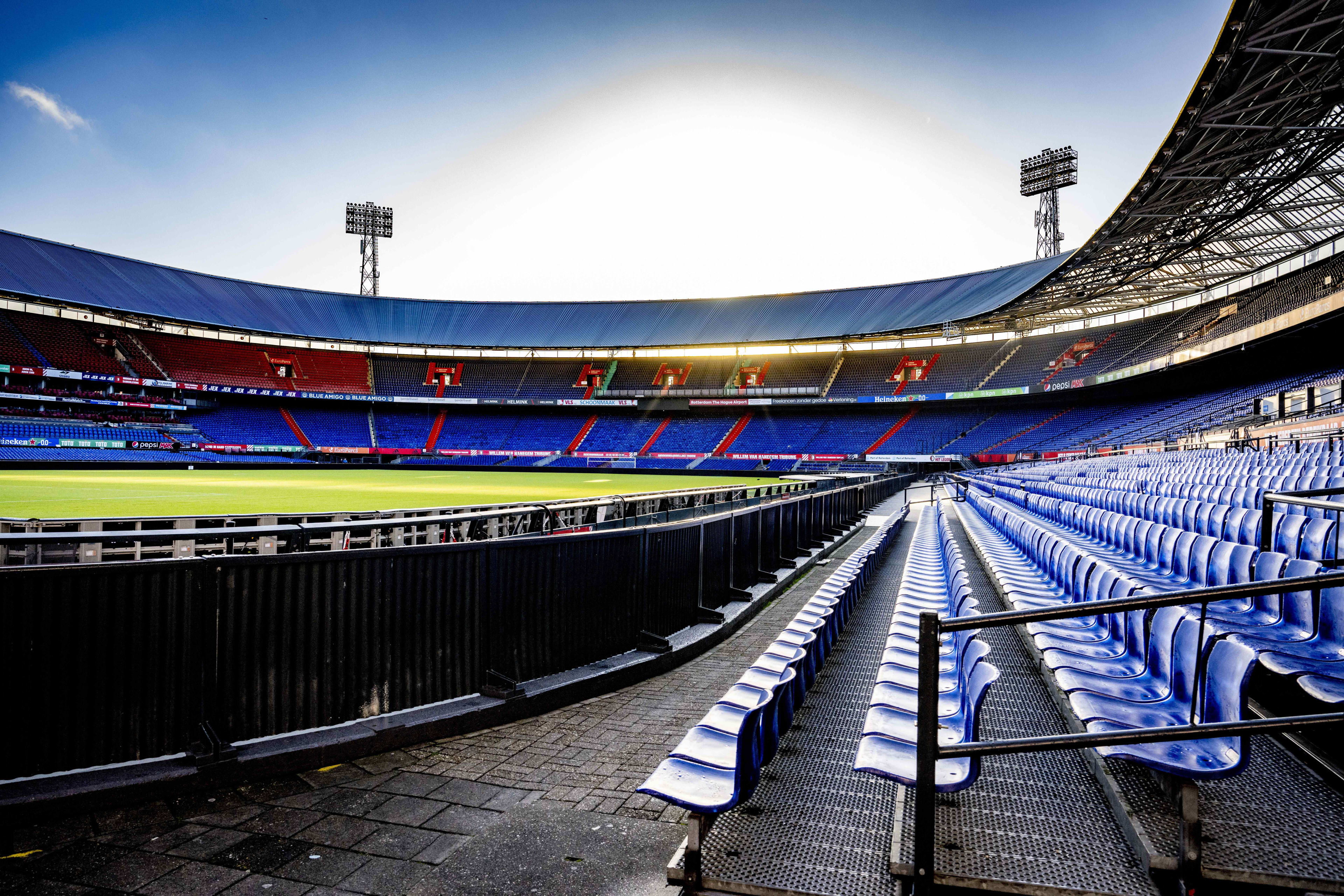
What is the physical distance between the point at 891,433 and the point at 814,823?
4852 cm

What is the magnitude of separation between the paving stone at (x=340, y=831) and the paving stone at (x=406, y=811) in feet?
0.23

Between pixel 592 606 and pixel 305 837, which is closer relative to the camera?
pixel 305 837

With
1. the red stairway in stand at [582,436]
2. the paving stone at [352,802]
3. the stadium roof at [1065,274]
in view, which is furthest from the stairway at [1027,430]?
the paving stone at [352,802]

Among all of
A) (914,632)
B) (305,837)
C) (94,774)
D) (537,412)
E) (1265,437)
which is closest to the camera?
(305,837)

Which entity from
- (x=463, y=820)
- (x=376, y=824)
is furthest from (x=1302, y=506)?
(x=376, y=824)

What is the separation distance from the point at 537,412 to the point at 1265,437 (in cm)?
4933

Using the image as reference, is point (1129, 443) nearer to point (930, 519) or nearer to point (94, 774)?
point (930, 519)

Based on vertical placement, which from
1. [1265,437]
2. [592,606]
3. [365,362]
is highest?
[365,362]

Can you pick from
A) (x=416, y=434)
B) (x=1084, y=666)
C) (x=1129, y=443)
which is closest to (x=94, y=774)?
(x=1084, y=666)

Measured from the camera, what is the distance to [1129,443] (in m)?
32.1

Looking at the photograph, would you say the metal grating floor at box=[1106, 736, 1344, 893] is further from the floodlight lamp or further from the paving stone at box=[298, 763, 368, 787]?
the floodlight lamp

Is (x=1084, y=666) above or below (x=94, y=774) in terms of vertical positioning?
above

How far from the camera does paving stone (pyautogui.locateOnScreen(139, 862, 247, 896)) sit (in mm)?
2736

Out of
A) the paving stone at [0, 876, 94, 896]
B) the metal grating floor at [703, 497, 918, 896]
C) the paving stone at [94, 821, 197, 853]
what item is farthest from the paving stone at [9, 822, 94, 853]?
the metal grating floor at [703, 497, 918, 896]
